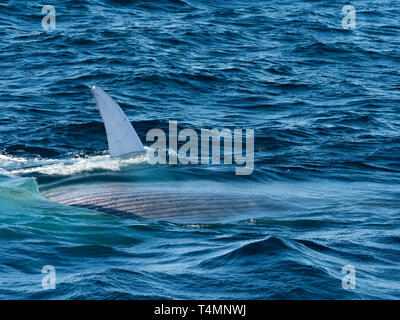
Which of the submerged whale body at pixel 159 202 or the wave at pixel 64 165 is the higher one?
the wave at pixel 64 165

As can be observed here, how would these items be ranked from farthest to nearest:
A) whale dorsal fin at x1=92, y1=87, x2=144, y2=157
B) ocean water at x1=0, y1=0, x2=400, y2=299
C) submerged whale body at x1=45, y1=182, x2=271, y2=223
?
whale dorsal fin at x1=92, y1=87, x2=144, y2=157
submerged whale body at x1=45, y1=182, x2=271, y2=223
ocean water at x1=0, y1=0, x2=400, y2=299

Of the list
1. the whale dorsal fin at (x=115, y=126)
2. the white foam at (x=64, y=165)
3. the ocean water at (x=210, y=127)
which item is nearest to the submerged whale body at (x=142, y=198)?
the whale dorsal fin at (x=115, y=126)

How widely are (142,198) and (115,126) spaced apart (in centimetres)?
194

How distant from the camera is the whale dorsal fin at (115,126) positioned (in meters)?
17.7

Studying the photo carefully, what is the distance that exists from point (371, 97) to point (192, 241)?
15070 millimetres

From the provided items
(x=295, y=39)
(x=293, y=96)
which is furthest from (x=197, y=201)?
(x=295, y=39)

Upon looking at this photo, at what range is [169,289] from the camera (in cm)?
1195

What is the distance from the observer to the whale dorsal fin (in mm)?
17672

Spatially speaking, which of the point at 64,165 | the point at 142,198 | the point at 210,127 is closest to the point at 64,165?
the point at 64,165

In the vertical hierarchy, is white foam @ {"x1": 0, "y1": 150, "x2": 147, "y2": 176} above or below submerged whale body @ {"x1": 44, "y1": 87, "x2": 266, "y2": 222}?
above

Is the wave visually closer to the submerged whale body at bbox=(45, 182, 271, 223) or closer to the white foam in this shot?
the white foam

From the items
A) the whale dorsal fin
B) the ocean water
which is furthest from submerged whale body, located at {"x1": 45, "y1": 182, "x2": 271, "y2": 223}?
the whale dorsal fin

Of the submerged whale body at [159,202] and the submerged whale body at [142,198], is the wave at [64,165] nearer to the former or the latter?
the submerged whale body at [142,198]
